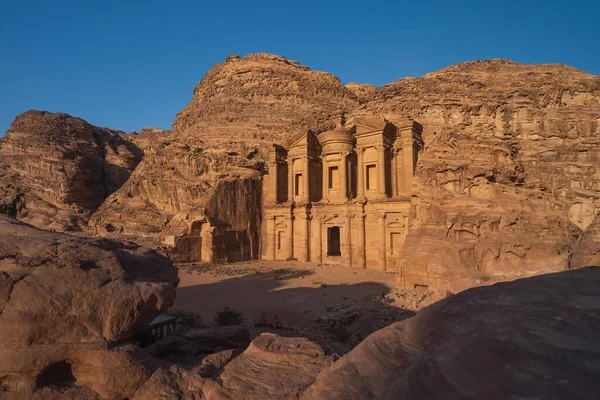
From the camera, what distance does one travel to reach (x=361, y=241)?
22.3m

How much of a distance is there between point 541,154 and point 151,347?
66.4 feet

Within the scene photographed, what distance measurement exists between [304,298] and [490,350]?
44.0ft

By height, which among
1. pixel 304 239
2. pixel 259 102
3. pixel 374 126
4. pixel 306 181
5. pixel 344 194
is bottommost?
pixel 304 239

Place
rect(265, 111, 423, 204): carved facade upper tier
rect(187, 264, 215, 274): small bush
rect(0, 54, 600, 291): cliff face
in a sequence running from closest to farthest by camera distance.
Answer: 1. rect(0, 54, 600, 291): cliff face
2. rect(187, 264, 215, 274): small bush
3. rect(265, 111, 423, 204): carved facade upper tier

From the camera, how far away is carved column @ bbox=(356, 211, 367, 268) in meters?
22.2

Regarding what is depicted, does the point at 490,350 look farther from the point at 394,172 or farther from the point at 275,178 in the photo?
the point at 275,178

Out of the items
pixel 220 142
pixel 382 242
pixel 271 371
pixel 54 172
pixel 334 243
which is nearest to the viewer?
pixel 271 371

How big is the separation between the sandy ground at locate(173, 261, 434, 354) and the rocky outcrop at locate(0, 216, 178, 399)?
3944mm

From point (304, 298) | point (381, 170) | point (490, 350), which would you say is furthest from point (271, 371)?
point (381, 170)

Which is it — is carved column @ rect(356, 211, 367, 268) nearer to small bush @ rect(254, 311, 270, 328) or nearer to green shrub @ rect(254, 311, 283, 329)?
green shrub @ rect(254, 311, 283, 329)

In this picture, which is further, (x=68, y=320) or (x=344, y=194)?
→ (x=344, y=194)

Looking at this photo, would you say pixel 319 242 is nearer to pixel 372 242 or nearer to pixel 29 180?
pixel 372 242

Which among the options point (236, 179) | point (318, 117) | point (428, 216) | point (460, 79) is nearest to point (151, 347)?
point (428, 216)

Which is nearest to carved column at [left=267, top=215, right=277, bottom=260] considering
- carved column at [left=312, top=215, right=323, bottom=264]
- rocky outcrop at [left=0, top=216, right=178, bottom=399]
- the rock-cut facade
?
the rock-cut facade
